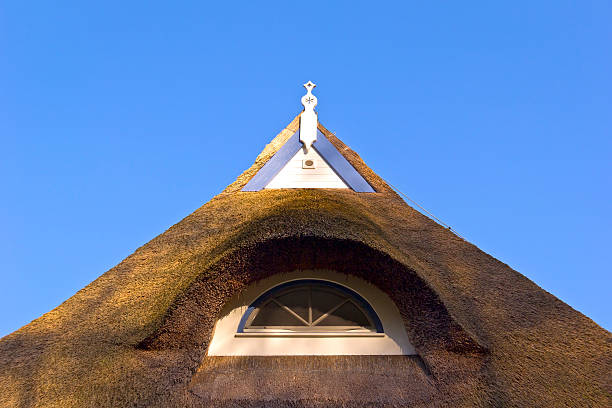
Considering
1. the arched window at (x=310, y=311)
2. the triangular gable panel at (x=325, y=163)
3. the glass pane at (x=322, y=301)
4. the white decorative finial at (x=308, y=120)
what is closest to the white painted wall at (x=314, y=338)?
the arched window at (x=310, y=311)

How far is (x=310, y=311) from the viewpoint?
3.94m

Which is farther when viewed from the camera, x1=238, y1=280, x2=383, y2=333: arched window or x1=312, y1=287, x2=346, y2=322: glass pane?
x1=312, y1=287, x2=346, y2=322: glass pane

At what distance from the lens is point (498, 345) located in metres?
3.50

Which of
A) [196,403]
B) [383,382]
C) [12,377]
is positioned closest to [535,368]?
[383,382]

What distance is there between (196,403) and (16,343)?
57.6 inches

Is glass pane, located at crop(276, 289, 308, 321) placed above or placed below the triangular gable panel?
below

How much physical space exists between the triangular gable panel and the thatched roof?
1.49 meters

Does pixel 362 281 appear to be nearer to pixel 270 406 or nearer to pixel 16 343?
pixel 270 406

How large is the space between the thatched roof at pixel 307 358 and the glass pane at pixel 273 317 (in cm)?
28

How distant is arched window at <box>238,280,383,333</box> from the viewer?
3.83 metres

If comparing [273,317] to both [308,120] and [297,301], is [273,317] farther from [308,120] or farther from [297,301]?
[308,120]

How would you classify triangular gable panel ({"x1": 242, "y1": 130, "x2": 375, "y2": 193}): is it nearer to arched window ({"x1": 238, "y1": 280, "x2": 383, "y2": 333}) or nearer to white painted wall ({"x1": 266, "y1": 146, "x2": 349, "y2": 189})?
white painted wall ({"x1": 266, "y1": 146, "x2": 349, "y2": 189})

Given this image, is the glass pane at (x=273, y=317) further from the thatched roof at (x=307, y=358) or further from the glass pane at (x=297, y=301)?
the thatched roof at (x=307, y=358)

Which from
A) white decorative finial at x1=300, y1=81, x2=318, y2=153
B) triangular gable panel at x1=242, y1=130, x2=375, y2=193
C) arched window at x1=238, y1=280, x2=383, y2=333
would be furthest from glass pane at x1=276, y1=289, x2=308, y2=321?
white decorative finial at x1=300, y1=81, x2=318, y2=153
